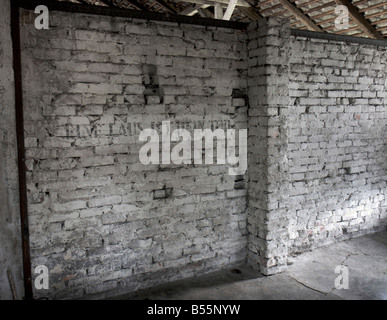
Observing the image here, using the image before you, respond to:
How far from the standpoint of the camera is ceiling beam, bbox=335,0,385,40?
17.1 ft

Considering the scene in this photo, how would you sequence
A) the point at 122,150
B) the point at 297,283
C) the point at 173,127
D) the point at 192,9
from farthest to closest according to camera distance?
1. the point at 192,9
2. the point at 297,283
3. the point at 173,127
4. the point at 122,150

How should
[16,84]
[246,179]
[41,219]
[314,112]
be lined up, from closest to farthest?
[16,84] → [41,219] → [246,179] → [314,112]

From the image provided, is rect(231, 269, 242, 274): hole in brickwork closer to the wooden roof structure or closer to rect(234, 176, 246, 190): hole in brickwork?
rect(234, 176, 246, 190): hole in brickwork

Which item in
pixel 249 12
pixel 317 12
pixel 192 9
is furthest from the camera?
pixel 192 9

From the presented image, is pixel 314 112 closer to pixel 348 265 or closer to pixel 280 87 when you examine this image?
pixel 280 87

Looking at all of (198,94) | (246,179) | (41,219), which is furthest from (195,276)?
(198,94)

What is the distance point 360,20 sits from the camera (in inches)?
214

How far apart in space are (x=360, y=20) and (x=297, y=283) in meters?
4.21

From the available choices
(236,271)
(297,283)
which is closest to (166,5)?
(236,271)

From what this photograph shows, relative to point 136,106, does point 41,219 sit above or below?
below

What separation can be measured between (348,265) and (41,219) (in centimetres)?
330

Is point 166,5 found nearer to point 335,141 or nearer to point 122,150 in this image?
point 335,141

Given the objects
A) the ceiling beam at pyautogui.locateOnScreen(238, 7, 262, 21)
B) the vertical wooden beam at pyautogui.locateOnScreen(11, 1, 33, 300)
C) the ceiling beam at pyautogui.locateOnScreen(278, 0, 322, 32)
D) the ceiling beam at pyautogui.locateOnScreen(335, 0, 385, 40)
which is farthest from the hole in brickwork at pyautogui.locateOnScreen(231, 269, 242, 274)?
the ceiling beam at pyautogui.locateOnScreen(238, 7, 262, 21)

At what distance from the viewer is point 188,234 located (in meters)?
3.60
